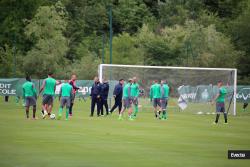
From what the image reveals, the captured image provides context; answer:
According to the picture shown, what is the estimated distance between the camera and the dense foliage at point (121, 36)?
80375 millimetres

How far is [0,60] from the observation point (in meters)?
81.1

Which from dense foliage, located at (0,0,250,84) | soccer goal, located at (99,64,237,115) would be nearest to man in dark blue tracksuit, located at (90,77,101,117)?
soccer goal, located at (99,64,237,115)

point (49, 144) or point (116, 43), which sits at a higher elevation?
point (116, 43)

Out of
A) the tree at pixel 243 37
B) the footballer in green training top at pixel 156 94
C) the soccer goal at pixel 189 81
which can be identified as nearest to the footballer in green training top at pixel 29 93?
the footballer in green training top at pixel 156 94

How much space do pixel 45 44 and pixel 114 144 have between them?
5771 cm

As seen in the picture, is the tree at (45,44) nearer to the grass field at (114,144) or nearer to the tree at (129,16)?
the tree at (129,16)

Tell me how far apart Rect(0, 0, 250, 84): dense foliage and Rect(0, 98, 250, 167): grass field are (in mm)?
43344

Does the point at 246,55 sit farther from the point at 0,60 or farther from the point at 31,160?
the point at 31,160

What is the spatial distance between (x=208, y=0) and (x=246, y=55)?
28.1m

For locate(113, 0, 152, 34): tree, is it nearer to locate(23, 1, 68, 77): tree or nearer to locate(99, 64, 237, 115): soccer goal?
locate(23, 1, 68, 77): tree

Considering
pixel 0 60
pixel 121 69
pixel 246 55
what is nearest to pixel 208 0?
pixel 246 55

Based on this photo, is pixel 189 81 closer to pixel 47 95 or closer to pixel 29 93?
pixel 47 95

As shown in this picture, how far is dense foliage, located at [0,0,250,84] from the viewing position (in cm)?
8038

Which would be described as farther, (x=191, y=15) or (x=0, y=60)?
(x=191, y=15)
